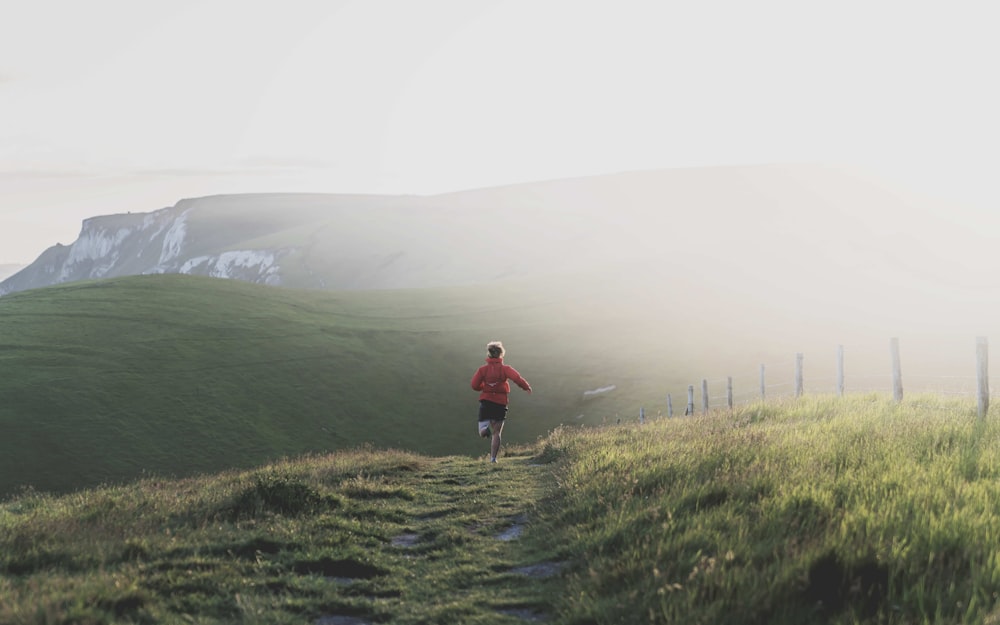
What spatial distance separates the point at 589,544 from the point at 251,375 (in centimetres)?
7923

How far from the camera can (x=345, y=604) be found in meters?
7.83

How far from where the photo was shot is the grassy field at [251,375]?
6384 cm

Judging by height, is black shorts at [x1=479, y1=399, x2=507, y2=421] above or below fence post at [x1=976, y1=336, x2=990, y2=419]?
below


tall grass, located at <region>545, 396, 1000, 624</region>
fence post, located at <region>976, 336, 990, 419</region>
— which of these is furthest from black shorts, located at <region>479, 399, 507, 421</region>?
fence post, located at <region>976, 336, 990, 419</region>

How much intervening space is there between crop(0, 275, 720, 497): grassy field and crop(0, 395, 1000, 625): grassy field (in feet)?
159

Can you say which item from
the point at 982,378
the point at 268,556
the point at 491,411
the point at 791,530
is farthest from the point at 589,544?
the point at 982,378

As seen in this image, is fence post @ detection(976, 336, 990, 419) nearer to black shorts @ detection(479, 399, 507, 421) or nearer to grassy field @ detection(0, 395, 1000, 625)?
grassy field @ detection(0, 395, 1000, 625)

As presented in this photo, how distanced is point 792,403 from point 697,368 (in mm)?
67625

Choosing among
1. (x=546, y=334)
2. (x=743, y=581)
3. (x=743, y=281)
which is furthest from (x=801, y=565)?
(x=743, y=281)

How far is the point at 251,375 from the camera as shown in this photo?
82812 mm

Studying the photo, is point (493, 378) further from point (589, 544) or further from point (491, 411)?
point (589, 544)

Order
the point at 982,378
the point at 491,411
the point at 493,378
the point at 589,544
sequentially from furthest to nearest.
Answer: the point at 491,411
the point at 493,378
the point at 982,378
the point at 589,544

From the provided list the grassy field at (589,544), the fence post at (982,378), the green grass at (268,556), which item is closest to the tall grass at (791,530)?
the grassy field at (589,544)

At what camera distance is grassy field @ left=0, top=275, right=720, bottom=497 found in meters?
63.8
